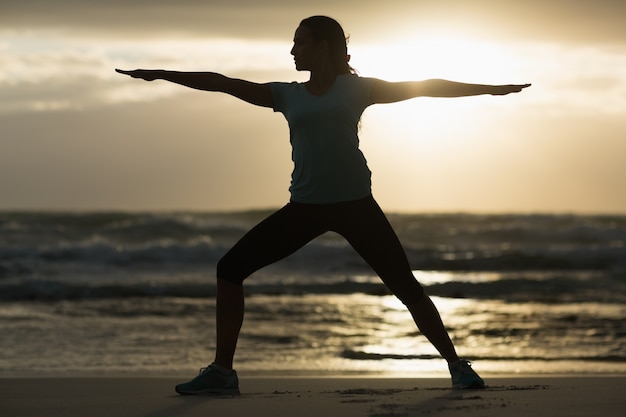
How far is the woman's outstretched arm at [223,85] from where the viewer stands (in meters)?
4.75

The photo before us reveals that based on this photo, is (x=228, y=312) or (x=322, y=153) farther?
(x=228, y=312)

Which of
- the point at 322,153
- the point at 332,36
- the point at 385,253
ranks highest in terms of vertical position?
the point at 332,36

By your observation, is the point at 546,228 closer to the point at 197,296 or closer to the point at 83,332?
the point at 197,296

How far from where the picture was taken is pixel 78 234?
87.5 feet

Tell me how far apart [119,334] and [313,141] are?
16.4 feet

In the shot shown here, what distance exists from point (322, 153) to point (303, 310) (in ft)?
22.8

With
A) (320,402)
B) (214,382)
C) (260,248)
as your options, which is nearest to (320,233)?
(260,248)

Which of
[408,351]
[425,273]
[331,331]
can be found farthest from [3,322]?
[425,273]

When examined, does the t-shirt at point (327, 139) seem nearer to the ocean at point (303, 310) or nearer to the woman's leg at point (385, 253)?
the woman's leg at point (385, 253)

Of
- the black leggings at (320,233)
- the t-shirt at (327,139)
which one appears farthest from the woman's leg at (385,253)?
the t-shirt at (327,139)

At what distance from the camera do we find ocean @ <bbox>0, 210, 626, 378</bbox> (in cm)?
768

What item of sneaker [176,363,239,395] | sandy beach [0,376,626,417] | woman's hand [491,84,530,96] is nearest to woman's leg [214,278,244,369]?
sneaker [176,363,239,395]

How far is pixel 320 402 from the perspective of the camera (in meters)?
4.80

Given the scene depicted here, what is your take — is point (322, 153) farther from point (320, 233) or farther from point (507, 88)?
point (507, 88)
